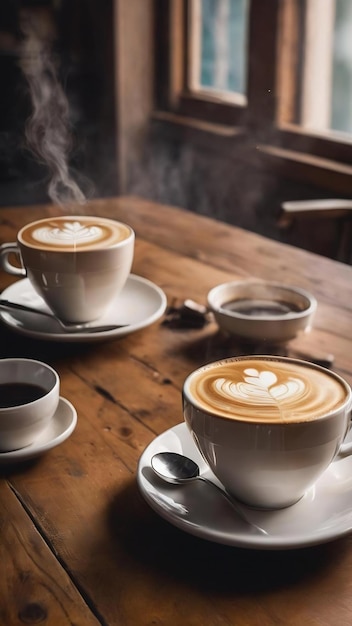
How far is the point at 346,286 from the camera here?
1.44m

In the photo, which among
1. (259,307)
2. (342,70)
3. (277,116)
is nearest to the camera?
(259,307)

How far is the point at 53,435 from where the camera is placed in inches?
34.6

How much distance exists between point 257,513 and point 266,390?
0.11 m

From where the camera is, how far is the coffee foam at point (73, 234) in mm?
1166

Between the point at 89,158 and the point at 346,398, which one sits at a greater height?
the point at 346,398

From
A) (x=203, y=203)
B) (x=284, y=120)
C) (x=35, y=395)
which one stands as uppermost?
(x=35, y=395)

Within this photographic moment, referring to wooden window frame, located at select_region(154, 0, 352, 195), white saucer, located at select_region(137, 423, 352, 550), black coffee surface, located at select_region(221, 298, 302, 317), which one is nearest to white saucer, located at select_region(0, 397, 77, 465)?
white saucer, located at select_region(137, 423, 352, 550)

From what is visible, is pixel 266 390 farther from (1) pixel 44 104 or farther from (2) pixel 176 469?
(1) pixel 44 104

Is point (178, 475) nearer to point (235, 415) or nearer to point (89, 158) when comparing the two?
point (235, 415)

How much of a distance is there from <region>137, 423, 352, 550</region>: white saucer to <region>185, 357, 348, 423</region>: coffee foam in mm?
88

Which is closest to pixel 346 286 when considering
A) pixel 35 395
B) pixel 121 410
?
pixel 121 410

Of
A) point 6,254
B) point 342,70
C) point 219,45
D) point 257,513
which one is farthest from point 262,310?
point 219,45

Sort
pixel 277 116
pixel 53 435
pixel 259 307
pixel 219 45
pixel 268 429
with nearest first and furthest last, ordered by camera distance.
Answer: pixel 268 429 → pixel 53 435 → pixel 259 307 → pixel 277 116 → pixel 219 45

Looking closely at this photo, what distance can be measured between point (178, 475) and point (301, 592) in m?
0.16
